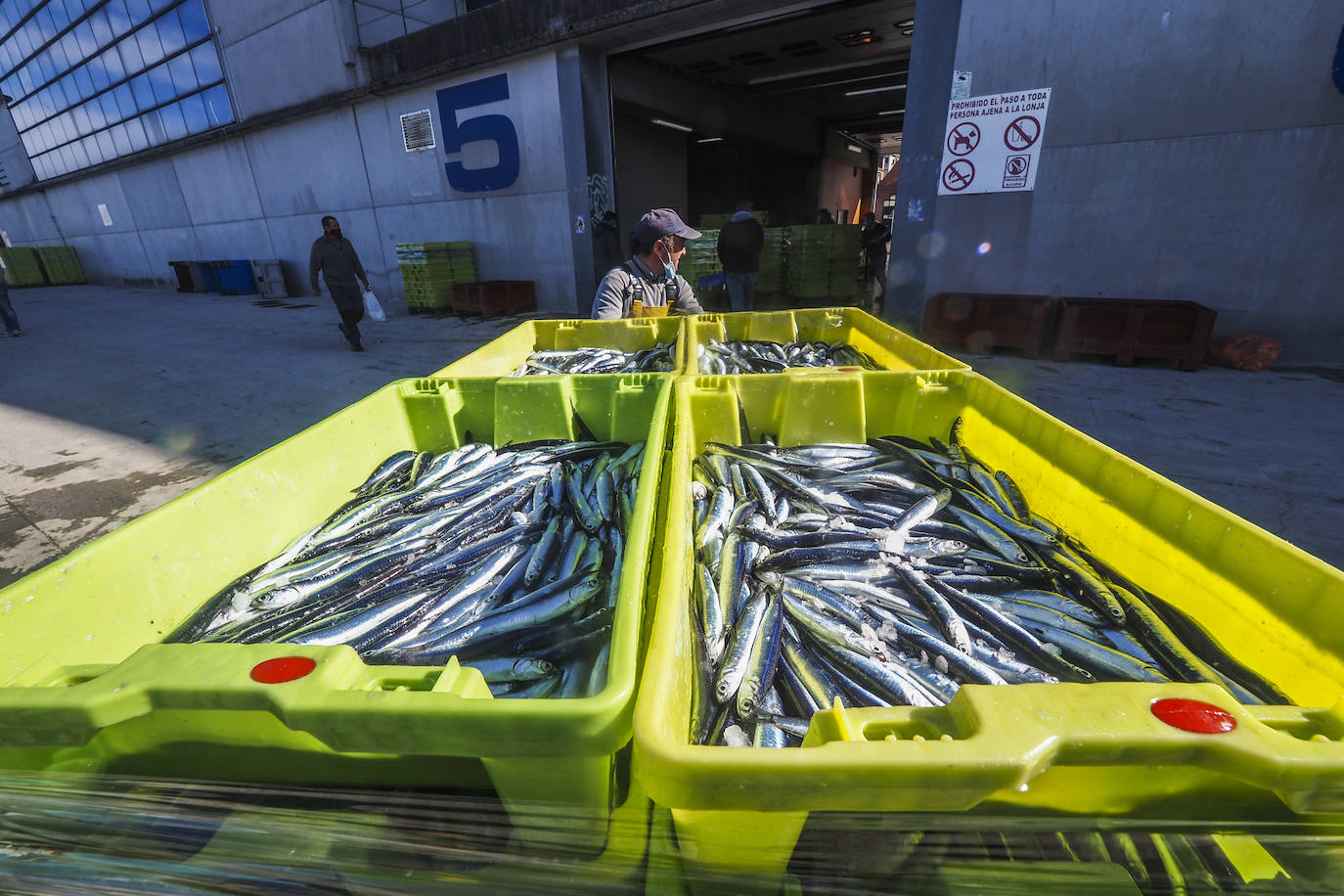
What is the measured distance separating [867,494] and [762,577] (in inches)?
36.2

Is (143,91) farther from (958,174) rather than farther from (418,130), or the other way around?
(958,174)

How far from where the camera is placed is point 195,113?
1841 cm

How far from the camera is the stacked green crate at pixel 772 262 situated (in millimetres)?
13648

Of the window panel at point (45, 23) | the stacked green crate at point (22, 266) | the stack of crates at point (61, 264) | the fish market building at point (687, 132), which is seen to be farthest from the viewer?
the stack of crates at point (61, 264)

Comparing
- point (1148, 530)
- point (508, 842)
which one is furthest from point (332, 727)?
point (1148, 530)

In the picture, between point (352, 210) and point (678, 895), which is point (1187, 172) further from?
point (352, 210)

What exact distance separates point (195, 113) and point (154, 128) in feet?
12.2

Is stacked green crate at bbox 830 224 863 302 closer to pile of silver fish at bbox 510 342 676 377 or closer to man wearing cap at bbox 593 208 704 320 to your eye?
man wearing cap at bbox 593 208 704 320

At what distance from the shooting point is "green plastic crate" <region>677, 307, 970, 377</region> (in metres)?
4.55

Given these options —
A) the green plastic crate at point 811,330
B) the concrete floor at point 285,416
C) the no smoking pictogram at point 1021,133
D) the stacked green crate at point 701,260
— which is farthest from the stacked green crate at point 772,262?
the green plastic crate at point 811,330

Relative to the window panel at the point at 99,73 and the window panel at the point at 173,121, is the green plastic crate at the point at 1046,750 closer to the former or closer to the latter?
the window panel at the point at 173,121

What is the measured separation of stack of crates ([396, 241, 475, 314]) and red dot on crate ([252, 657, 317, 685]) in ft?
44.5

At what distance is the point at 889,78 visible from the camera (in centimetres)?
1767

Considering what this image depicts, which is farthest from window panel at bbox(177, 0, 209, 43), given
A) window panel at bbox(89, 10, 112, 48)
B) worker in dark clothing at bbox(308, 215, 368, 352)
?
worker in dark clothing at bbox(308, 215, 368, 352)
